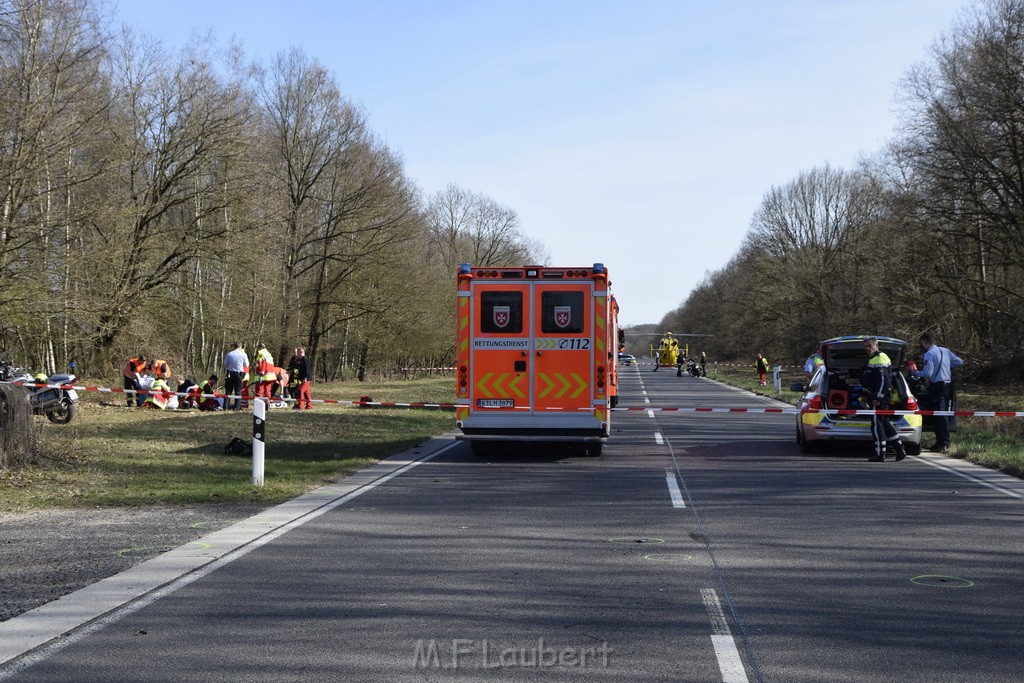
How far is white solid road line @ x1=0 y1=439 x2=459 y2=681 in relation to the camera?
5.78 metres

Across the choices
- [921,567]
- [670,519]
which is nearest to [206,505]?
[670,519]

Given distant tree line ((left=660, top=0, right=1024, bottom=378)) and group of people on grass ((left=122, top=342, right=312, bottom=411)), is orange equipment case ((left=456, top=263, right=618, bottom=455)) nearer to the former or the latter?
group of people on grass ((left=122, top=342, right=312, bottom=411))

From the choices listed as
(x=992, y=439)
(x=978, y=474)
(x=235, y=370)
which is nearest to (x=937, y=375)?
(x=992, y=439)

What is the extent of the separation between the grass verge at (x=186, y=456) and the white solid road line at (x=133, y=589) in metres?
1.42

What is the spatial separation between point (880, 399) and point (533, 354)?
5315 mm

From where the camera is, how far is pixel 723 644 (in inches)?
229

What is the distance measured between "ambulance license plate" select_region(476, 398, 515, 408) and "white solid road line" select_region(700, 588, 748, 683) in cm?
933

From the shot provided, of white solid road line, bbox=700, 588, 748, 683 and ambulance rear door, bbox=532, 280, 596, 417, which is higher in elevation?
ambulance rear door, bbox=532, 280, 596, 417

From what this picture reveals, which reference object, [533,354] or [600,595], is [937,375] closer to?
[533,354]

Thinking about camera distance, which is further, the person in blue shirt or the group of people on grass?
the group of people on grass

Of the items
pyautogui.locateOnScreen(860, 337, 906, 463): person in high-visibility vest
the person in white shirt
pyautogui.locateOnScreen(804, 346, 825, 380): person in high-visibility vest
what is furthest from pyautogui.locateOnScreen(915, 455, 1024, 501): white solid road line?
the person in white shirt

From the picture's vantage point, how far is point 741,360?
4326 inches

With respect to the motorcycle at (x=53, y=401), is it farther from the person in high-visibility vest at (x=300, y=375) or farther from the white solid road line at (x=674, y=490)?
the white solid road line at (x=674, y=490)

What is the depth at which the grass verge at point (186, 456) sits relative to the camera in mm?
11914
